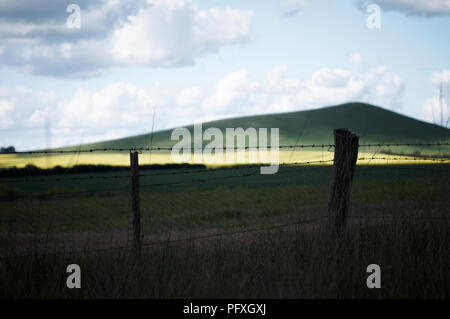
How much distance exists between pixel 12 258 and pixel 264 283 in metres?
2.98

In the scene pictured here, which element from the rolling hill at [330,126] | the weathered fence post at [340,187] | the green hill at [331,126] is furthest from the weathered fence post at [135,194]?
the rolling hill at [330,126]

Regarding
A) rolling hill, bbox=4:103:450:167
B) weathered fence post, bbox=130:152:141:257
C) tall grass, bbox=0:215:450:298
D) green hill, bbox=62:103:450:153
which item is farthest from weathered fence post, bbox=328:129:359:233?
rolling hill, bbox=4:103:450:167

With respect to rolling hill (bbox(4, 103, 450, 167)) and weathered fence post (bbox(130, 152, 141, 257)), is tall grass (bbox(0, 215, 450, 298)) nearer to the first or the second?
weathered fence post (bbox(130, 152, 141, 257))

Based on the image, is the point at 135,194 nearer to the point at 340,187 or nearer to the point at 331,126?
the point at 340,187

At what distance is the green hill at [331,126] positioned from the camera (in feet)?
204

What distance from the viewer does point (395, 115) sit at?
76250 millimetres

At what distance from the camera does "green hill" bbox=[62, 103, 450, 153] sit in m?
62.1

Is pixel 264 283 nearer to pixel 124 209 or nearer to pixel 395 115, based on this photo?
pixel 124 209

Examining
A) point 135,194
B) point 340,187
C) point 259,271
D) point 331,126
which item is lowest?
point 259,271

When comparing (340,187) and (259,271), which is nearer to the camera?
(259,271)

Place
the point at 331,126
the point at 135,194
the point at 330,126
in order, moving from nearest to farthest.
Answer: the point at 135,194 < the point at 331,126 < the point at 330,126

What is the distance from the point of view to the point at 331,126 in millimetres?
72688

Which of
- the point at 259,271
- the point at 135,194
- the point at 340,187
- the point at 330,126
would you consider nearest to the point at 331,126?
the point at 330,126

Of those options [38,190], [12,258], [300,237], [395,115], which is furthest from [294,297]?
[395,115]
